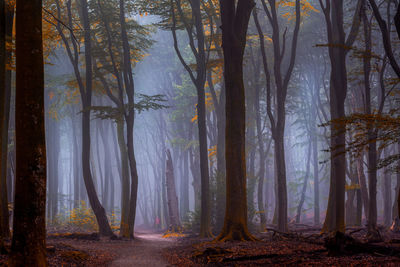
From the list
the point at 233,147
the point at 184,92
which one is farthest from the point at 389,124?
the point at 184,92

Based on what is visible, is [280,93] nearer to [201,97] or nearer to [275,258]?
[201,97]

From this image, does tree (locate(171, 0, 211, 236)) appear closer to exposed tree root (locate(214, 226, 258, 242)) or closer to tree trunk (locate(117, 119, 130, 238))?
tree trunk (locate(117, 119, 130, 238))

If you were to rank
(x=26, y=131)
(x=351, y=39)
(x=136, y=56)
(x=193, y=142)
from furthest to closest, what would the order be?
(x=193, y=142)
(x=136, y=56)
(x=351, y=39)
(x=26, y=131)

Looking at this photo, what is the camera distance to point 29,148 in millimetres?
5594

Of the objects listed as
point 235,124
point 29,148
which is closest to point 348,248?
point 235,124

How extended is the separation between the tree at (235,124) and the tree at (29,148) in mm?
5972

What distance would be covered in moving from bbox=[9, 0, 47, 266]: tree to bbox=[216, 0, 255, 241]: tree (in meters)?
5.97

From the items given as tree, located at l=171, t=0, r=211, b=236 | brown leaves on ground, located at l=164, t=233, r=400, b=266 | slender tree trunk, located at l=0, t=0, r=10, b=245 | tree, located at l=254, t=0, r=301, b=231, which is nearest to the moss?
slender tree trunk, located at l=0, t=0, r=10, b=245

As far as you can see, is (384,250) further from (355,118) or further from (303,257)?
(355,118)

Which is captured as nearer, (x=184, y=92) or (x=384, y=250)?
(x=384, y=250)

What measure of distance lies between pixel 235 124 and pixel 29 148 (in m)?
6.78

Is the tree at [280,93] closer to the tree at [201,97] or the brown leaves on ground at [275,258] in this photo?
the tree at [201,97]

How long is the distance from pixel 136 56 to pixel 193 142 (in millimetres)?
8953

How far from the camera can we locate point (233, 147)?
11.2 metres
